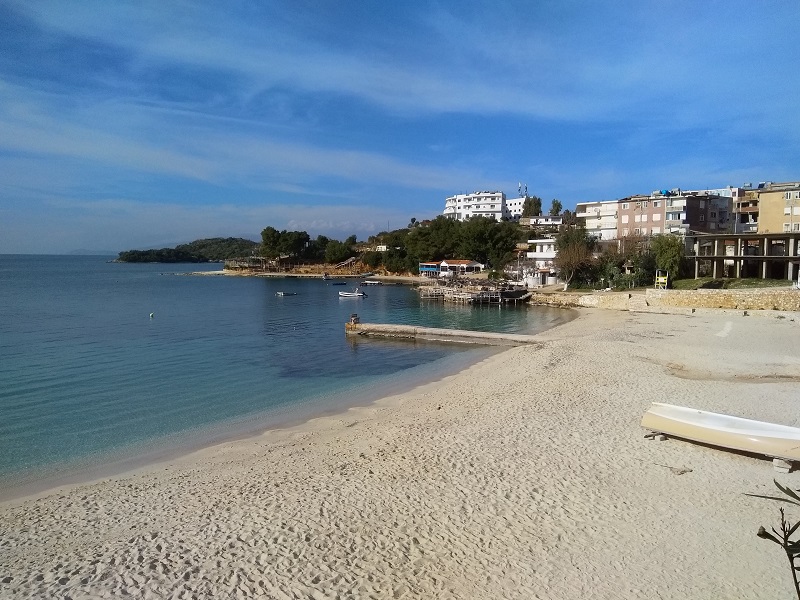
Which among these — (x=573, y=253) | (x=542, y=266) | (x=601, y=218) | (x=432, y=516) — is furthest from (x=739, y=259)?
(x=432, y=516)

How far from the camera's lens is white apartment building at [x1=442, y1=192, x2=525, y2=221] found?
140 m

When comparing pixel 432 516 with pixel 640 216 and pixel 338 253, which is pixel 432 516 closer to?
pixel 640 216

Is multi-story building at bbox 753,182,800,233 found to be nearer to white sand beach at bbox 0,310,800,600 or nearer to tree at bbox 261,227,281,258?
white sand beach at bbox 0,310,800,600

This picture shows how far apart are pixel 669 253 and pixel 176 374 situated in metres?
43.4

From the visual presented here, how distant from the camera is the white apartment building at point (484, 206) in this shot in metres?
140

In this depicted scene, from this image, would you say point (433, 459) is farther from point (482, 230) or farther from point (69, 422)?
point (482, 230)

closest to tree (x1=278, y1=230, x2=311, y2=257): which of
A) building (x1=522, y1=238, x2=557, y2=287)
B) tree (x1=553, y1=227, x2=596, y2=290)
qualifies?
building (x1=522, y1=238, x2=557, y2=287)

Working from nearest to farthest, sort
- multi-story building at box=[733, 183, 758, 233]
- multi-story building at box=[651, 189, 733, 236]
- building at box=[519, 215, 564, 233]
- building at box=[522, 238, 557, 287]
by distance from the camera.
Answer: multi-story building at box=[651, 189, 733, 236]
building at box=[522, 238, 557, 287]
multi-story building at box=[733, 183, 758, 233]
building at box=[519, 215, 564, 233]

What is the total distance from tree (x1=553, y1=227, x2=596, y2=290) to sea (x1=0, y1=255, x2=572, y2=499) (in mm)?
Result: 12055

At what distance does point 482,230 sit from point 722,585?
8695 centimetres

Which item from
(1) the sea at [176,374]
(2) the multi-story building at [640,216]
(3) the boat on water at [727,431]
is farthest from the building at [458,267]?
(3) the boat on water at [727,431]

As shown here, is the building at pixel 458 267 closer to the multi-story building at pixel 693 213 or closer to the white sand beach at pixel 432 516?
the multi-story building at pixel 693 213

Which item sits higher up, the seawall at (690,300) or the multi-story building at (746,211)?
the multi-story building at (746,211)

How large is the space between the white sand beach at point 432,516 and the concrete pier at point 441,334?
49.8ft
